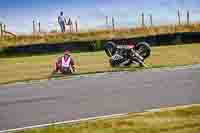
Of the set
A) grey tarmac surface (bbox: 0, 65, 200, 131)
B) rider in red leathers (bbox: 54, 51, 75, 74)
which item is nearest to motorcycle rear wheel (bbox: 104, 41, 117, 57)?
rider in red leathers (bbox: 54, 51, 75, 74)

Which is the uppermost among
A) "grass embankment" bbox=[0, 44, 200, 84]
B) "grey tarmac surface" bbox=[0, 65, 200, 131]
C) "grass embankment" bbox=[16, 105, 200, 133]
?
"grass embankment" bbox=[0, 44, 200, 84]

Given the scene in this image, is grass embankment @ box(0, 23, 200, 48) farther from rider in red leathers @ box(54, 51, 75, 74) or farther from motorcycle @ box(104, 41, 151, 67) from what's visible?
rider in red leathers @ box(54, 51, 75, 74)

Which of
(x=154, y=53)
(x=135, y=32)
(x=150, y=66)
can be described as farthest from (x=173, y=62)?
(x=135, y=32)

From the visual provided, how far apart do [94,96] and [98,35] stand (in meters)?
26.1

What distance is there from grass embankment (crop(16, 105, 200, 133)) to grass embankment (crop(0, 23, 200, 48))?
26462 mm

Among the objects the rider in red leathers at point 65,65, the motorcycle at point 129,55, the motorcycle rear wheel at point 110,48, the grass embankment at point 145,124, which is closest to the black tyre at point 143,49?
the motorcycle at point 129,55

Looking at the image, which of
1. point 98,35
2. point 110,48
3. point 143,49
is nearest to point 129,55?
point 143,49

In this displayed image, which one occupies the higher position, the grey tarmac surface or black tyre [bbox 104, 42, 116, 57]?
black tyre [bbox 104, 42, 116, 57]

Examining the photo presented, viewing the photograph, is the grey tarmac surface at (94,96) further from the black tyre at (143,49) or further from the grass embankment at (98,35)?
the grass embankment at (98,35)

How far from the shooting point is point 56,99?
1293 cm

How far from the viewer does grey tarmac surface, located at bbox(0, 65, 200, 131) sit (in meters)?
10.8

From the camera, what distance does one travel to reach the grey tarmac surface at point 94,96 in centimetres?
1084

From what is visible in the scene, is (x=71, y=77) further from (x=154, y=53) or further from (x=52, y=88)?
(x=154, y=53)

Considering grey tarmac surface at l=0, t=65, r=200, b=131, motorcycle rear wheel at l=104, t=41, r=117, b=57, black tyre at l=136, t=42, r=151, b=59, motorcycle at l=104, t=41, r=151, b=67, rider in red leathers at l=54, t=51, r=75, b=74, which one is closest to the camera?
grey tarmac surface at l=0, t=65, r=200, b=131
